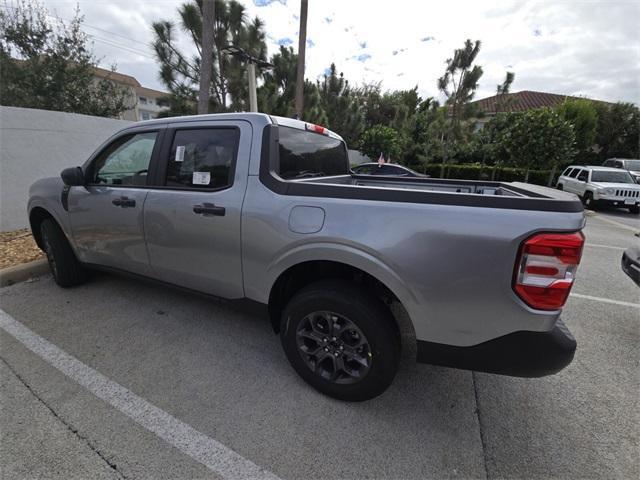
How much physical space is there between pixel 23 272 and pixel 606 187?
16.3m

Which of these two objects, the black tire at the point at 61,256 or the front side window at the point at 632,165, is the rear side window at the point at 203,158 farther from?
the front side window at the point at 632,165

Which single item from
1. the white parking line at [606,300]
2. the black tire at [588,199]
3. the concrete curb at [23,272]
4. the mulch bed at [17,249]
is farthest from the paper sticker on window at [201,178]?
the black tire at [588,199]

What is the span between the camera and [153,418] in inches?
Answer: 76.8

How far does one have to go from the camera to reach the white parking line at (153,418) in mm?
1657

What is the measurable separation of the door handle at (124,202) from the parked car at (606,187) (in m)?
15.1

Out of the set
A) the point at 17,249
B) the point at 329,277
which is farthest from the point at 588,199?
the point at 17,249

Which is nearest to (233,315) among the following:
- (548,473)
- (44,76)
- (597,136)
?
(548,473)

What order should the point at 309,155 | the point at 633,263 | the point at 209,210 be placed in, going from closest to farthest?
the point at 209,210 → the point at 309,155 → the point at 633,263

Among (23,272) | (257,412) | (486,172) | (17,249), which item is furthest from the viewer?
(486,172)

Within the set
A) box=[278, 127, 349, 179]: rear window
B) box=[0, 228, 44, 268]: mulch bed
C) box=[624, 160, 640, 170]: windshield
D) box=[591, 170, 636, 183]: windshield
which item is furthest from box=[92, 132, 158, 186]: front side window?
box=[624, 160, 640, 170]: windshield

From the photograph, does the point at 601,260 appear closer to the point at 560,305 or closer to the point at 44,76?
the point at 560,305

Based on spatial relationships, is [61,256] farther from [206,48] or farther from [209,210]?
[206,48]

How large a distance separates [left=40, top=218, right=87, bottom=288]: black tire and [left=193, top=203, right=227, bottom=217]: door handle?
7.11ft

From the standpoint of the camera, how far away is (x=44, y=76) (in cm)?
739
